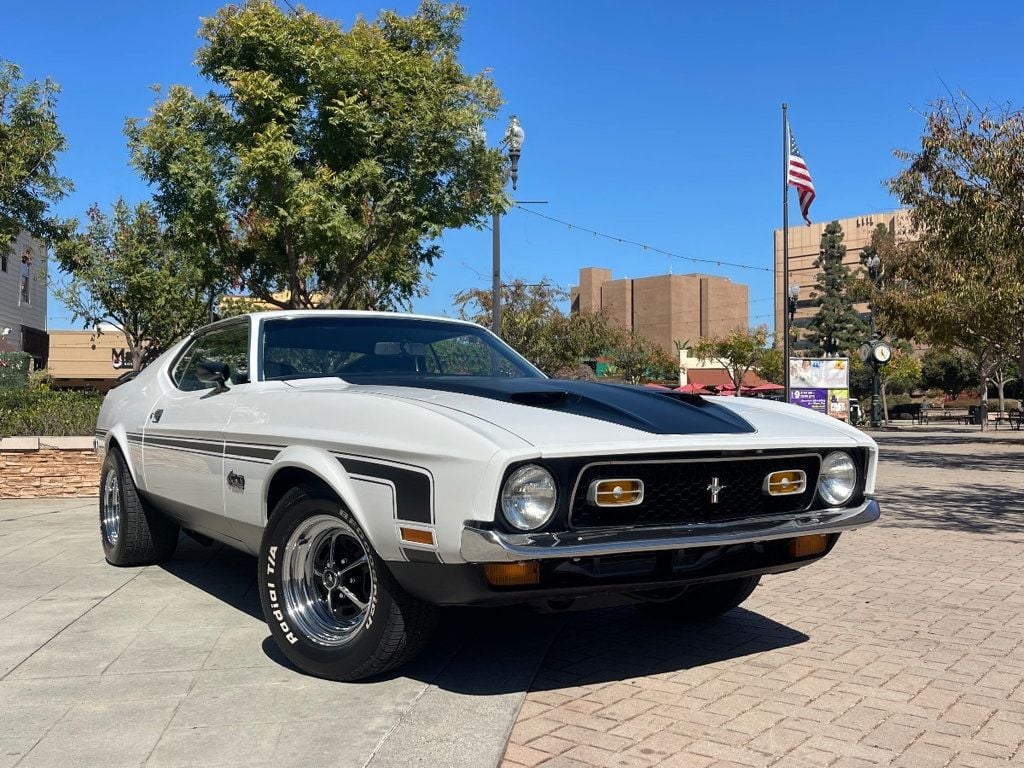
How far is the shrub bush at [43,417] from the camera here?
1028cm

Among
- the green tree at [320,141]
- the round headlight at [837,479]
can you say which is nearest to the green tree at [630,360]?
the green tree at [320,141]

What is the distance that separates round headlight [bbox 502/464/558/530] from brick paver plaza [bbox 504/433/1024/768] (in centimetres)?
74

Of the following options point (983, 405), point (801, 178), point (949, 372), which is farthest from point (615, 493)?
point (949, 372)

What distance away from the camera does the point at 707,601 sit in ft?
15.2

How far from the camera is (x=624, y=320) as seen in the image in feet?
409

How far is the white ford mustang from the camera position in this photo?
10.2 feet

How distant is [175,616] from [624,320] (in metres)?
121

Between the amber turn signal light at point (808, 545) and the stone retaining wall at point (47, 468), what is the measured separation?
8214 millimetres

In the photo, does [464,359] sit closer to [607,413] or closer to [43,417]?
[607,413]

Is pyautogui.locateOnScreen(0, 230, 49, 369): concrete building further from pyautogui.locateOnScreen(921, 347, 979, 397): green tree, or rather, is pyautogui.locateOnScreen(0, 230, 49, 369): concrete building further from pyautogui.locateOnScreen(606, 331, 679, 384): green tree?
pyautogui.locateOnScreen(921, 347, 979, 397): green tree

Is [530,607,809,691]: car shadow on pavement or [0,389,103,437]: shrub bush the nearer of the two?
[530,607,809,691]: car shadow on pavement

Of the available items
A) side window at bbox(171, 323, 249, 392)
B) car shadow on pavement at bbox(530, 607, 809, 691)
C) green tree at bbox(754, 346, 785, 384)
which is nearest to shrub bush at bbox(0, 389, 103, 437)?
side window at bbox(171, 323, 249, 392)

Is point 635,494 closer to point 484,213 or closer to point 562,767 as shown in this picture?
point 562,767

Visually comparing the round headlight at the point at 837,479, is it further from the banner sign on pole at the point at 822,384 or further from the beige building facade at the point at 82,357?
the beige building facade at the point at 82,357
